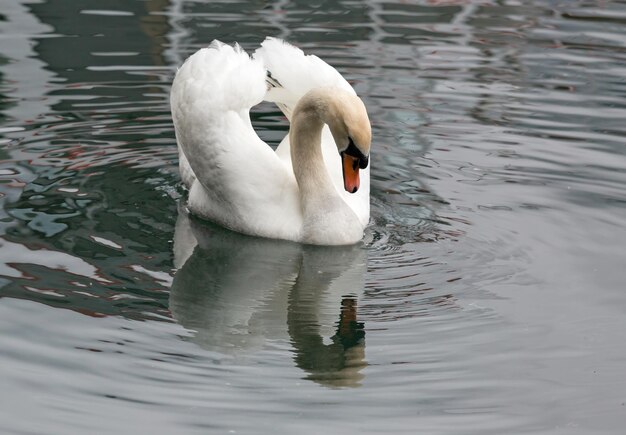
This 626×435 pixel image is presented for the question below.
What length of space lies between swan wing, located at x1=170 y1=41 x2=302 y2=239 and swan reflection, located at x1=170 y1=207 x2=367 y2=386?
0.15 metres

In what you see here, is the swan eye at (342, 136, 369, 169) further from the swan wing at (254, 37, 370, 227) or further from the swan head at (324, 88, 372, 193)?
the swan wing at (254, 37, 370, 227)

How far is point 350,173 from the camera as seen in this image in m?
7.22

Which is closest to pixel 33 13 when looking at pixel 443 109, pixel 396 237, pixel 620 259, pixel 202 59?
pixel 443 109

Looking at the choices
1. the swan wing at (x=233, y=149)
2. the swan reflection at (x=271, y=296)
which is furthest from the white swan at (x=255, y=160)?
the swan reflection at (x=271, y=296)

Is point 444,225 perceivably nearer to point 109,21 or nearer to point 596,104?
point 596,104

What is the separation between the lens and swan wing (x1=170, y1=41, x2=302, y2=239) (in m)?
7.48

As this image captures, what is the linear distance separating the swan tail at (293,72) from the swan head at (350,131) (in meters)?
0.67

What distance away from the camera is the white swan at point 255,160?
294 inches

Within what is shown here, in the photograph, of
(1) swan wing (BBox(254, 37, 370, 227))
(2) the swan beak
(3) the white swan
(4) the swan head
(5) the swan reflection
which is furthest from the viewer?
(1) swan wing (BBox(254, 37, 370, 227))

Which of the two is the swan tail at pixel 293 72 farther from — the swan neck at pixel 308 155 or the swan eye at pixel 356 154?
the swan eye at pixel 356 154

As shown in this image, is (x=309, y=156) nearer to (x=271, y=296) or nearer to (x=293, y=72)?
(x=293, y=72)

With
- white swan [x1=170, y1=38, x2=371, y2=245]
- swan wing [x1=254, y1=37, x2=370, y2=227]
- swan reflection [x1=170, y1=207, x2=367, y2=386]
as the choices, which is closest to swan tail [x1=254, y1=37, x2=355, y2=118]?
swan wing [x1=254, y1=37, x2=370, y2=227]

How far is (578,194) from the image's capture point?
8.23 m

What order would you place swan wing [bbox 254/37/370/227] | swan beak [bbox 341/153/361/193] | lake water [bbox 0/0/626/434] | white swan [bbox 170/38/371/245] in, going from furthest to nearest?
swan wing [bbox 254/37/370/227], white swan [bbox 170/38/371/245], swan beak [bbox 341/153/361/193], lake water [bbox 0/0/626/434]
